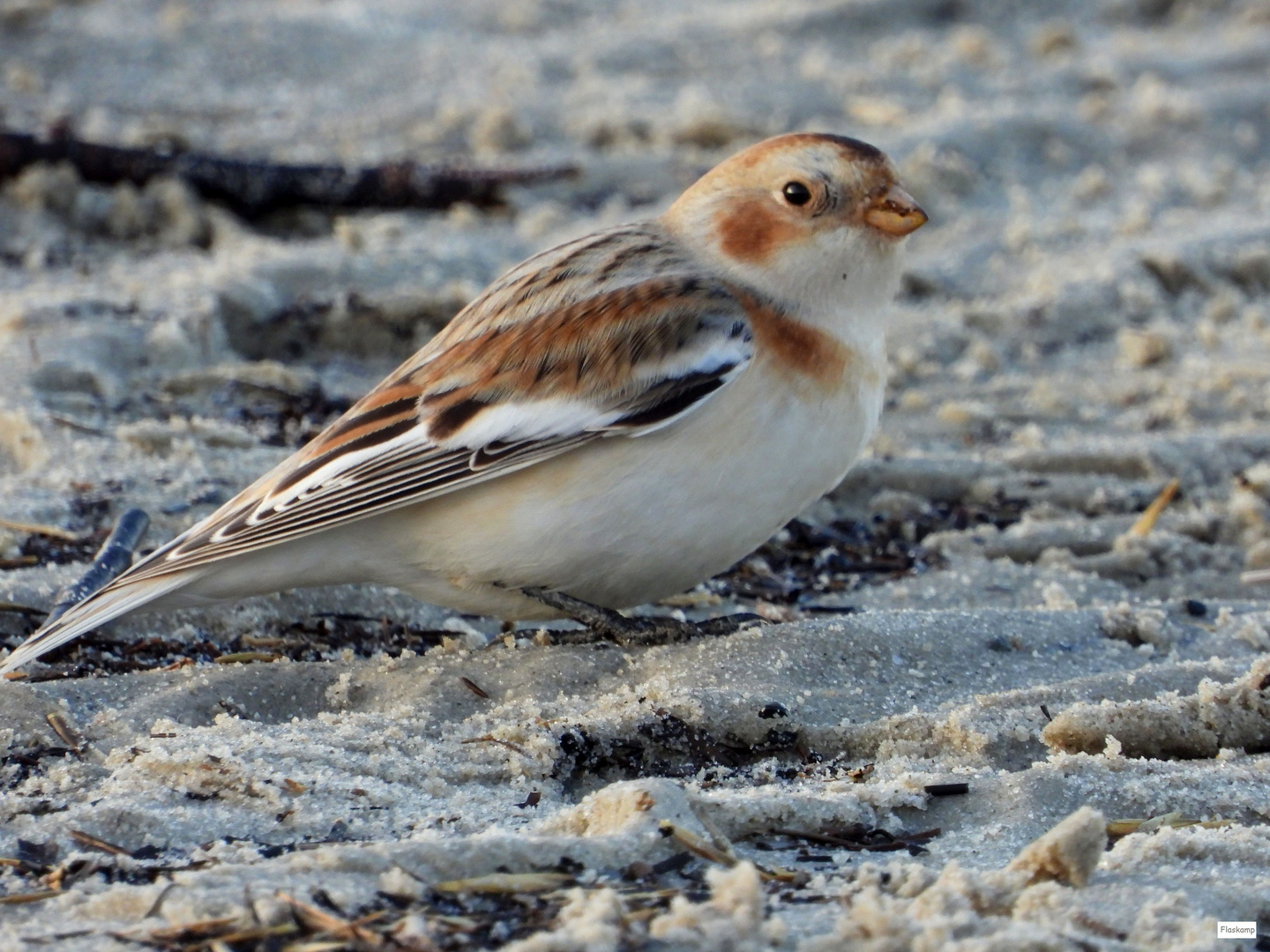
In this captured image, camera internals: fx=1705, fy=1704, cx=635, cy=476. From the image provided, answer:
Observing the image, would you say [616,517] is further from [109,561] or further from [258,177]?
[258,177]

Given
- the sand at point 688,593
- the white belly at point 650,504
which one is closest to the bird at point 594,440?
the white belly at point 650,504

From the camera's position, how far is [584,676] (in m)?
3.07

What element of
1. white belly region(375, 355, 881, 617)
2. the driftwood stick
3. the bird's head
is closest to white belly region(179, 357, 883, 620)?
white belly region(375, 355, 881, 617)

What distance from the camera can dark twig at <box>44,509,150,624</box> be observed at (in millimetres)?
3328

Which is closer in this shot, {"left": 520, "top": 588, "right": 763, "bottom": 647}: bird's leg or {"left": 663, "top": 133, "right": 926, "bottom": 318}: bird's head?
{"left": 520, "top": 588, "right": 763, "bottom": 647}: bird's leg

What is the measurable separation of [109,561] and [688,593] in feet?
4.17

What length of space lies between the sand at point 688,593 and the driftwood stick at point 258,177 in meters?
0.09

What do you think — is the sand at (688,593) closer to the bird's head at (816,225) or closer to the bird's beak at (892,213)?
the bird's head at (816,225)

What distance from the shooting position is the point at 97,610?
3.08m

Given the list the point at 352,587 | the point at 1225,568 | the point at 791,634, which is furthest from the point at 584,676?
the point at 1225,568

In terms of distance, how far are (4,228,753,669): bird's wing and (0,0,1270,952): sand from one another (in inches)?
9.2

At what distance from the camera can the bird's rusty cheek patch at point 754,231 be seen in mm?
3447

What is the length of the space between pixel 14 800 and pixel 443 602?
112 centimetres

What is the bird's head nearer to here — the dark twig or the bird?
the bird
